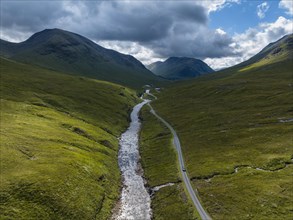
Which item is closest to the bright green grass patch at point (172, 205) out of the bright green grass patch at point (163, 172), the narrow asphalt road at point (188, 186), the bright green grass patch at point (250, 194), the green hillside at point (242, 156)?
the bright green grass patch at point (163, 172)

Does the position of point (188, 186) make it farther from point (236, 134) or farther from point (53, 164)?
point (236, 134)

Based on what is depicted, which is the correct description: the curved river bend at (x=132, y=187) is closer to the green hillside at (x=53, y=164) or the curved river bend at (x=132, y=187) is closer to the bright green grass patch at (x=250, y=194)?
the green hillside at (x=53, y=164)

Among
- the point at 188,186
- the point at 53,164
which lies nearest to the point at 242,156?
the point at 188,186

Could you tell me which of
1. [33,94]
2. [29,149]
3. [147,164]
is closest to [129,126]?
[33,94]

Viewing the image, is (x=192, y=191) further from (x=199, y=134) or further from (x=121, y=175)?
(x=199, y=134)

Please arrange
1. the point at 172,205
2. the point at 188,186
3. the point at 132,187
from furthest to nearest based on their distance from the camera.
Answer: the point at 132,187, the point at 188,186, the point at 172,205

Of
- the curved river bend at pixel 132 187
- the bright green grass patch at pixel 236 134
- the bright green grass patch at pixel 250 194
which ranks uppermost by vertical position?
the bright green grass patch at pixel 236 134

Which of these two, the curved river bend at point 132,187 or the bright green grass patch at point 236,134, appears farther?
the bright green grass patch at point 236,134
